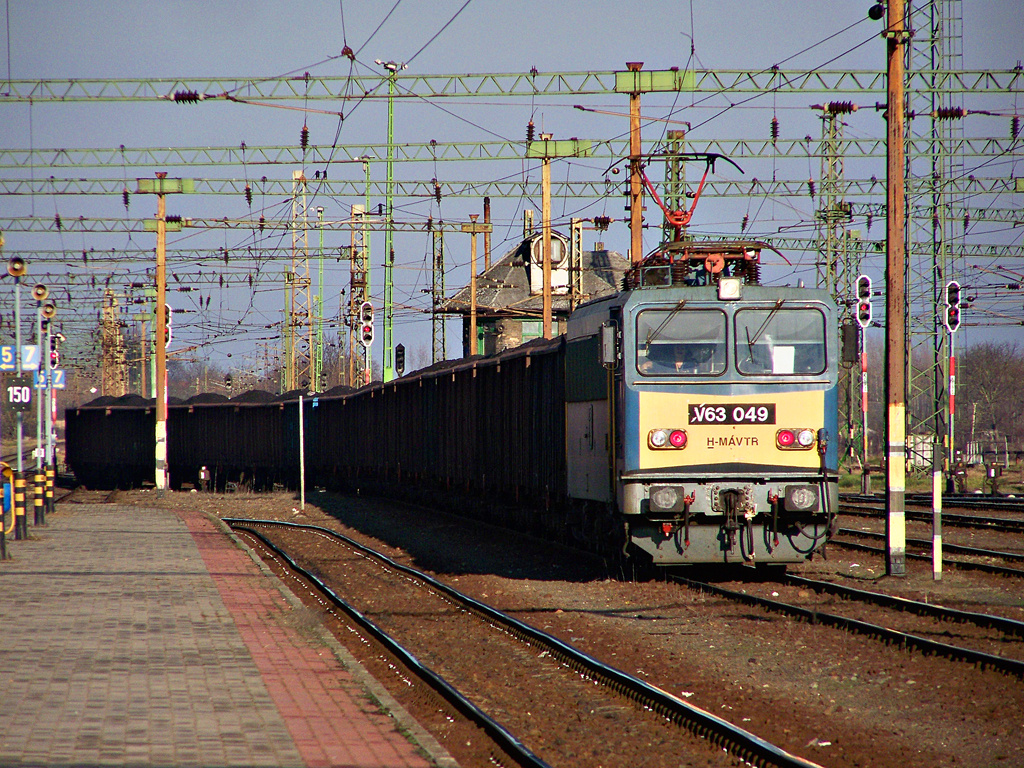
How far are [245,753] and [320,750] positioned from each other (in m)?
0.41

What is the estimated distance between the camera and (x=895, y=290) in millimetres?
13672

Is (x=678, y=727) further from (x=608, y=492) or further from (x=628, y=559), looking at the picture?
(x=628, y=559)

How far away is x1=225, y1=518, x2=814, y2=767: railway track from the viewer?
6531 mm

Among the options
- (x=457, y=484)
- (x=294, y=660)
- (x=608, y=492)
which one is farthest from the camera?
(x=457, y=484)

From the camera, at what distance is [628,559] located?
1413 cm

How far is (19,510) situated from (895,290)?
585 inches

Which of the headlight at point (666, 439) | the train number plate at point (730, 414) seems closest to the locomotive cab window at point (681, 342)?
the train number plate at point (730, 414)

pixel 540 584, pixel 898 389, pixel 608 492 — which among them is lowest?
pixel 540 584

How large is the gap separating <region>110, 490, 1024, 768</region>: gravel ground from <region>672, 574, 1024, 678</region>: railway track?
0.15 metres

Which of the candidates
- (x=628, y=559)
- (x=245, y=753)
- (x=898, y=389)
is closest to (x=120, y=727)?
(x=245, y=753)

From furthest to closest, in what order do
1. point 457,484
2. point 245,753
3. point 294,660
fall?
point 457,484
point 294,660
point 245,753

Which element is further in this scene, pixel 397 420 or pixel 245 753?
pixel 397 420

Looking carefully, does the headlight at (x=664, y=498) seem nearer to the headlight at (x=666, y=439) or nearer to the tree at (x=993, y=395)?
the headlight at (x=666, y=439)

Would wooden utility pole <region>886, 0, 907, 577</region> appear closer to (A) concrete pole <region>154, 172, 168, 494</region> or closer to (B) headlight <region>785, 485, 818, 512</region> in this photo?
(B) headlight <region>785, 485, 818, 512</region>
